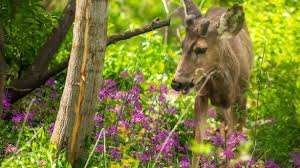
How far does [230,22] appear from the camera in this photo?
23.8 feet

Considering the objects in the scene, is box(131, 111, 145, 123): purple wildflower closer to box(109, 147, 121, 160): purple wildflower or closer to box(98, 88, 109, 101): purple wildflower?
box(98, 88, 109, 101): purple wildflower

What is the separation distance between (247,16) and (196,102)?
375 centimetres

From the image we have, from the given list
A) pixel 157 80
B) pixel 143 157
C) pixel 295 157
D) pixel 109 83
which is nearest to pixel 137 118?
pixel 143 157

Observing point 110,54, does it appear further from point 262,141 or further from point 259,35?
point 262,141

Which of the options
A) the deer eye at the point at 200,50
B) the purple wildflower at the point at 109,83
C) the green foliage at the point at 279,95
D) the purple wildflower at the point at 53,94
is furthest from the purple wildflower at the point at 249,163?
the purple wildflower at the point at 53,94

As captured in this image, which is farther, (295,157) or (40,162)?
(295,157)

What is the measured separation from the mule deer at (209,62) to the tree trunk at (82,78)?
1.30 metres

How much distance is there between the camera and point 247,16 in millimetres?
10844

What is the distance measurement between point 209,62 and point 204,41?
24cm

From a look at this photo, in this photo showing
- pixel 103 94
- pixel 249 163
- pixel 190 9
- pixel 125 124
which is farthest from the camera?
pixel 190 9

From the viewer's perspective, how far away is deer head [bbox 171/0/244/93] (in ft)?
23.1

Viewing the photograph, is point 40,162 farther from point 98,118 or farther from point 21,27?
point 21,27

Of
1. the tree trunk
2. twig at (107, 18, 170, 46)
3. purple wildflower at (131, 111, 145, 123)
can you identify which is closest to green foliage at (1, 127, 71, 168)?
the tree trunk

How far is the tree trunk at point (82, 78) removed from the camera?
559 cm
